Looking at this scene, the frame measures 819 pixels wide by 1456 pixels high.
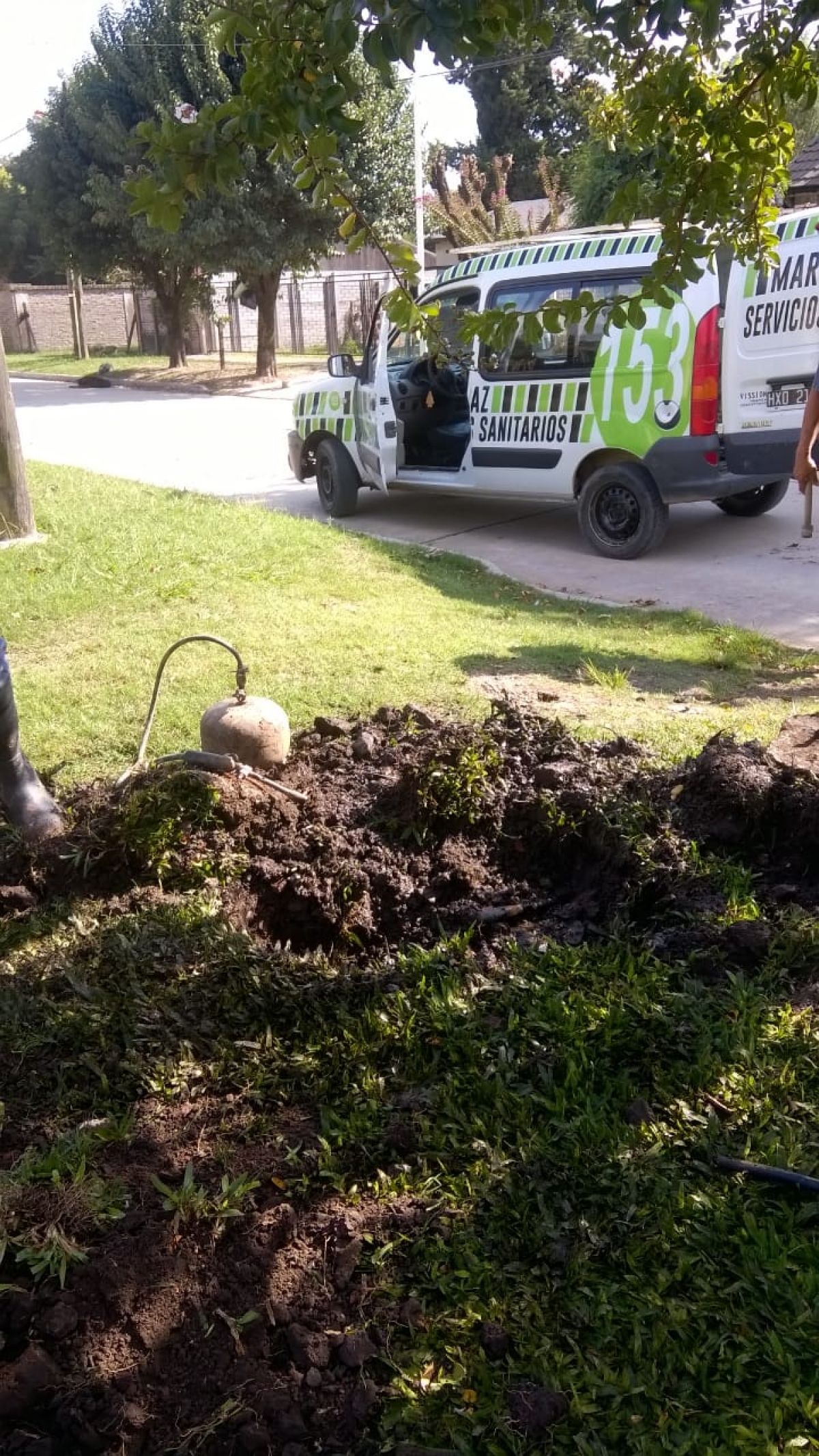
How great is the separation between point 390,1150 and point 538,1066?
16.6 inches

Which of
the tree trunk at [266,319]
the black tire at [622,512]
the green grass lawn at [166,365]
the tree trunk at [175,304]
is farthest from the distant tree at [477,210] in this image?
the black tire at [622,512]

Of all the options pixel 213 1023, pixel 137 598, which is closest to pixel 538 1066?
pixel 213 1023

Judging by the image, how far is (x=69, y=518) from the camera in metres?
9.56

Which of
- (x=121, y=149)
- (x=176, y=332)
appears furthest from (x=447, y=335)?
(x=176, y=332)

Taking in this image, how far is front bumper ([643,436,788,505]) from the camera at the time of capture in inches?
334

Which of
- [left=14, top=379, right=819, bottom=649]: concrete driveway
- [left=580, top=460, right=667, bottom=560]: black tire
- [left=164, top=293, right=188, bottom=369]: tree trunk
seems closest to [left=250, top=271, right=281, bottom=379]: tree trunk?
[left=164, top=293, right=188, bottom=369]: tree trunk

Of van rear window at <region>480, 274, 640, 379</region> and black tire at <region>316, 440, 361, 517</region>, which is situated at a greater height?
van rear window at <region>480, 274, 640, 379</region>

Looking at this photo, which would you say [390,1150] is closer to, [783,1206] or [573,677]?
[783,1206]

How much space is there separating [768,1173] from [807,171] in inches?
849

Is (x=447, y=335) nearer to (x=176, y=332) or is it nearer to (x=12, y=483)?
(x=12, y=483)

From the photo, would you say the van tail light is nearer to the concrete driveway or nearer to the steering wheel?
the concrete driveway

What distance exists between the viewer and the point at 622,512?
9086mm

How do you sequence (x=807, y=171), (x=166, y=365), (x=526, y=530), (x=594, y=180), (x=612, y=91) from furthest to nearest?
(x=166, y=365) → (x=594, y=180) → (x=807, y=171) → (x=526, y=530) → (x=612, y=91)

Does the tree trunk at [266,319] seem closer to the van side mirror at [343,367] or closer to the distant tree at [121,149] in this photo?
the distant tree at [121,149]
